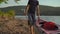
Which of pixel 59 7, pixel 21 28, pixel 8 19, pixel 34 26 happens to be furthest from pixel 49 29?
pixel 59 7

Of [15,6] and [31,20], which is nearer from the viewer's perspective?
[31,20]

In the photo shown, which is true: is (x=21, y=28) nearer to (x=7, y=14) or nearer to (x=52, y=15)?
(x=7, y=14)

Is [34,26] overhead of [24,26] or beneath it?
overhead

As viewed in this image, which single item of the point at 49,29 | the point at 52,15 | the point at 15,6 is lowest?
the point at 52,15

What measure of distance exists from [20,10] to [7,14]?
147 centimetres

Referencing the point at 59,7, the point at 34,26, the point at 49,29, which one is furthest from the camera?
the point at 59,7

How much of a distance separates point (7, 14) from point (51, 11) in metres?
2.88

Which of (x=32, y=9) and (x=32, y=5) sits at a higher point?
(x=32, y=5)

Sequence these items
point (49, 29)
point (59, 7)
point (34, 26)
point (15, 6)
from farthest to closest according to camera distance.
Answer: point (59, 7) → point (15, 6) → point (34, 26) → point (49, 29)

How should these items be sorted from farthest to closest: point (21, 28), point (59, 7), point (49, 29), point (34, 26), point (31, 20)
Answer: point (59, 7) < point (21, 28) < point (34, 26) < point (31, 20) < point (49, 29)

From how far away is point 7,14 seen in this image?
9.48m

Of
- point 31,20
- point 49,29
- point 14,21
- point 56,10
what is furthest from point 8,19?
point 49,29

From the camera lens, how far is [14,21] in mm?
9711

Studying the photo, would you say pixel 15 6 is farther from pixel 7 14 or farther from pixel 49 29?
pixel 49 29
